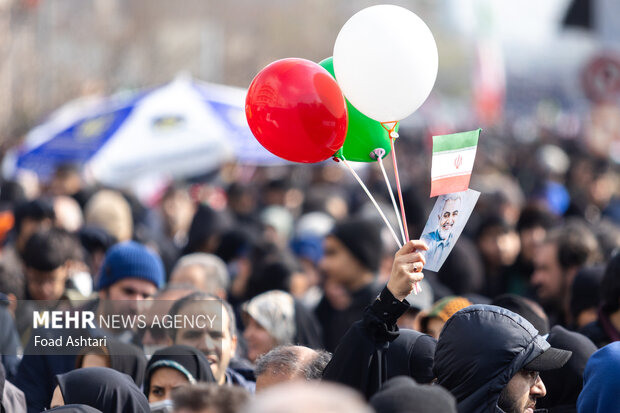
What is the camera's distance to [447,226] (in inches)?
147

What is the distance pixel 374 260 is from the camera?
665cm

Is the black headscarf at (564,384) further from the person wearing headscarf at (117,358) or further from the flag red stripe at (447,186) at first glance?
the person wearing headscarf at (117,358)

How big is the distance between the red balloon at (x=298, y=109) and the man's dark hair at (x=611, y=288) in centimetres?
176

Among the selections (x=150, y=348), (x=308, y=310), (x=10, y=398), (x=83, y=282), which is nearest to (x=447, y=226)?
(x=10, y=398)

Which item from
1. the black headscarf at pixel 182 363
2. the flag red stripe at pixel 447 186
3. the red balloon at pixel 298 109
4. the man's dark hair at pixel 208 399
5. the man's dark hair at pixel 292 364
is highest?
the red balloon at pixel 298 109

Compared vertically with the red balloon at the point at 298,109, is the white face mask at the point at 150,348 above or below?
below

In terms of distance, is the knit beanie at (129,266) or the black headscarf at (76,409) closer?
the black headscarf at (76,409)

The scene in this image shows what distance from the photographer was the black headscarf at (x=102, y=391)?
390cm

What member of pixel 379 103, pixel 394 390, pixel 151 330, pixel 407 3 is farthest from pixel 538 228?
pixel 407 3

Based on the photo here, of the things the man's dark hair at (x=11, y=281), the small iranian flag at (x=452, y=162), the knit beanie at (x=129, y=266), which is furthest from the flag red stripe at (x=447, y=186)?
the man's dark hair at (x=11, y=281)

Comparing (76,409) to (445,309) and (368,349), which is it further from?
(445,309)

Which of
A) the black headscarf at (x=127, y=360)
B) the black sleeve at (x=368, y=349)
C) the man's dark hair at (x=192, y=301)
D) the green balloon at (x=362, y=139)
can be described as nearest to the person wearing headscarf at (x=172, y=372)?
the black headscarf at (x=127, y=360)

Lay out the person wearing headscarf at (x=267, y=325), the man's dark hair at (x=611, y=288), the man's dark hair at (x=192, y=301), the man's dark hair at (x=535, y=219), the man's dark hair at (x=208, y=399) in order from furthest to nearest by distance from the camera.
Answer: the man's dark hair at (x=535, y=219), the person wearing headscarf at (x=267, y=325), the man's dark hair at (x=192, y=301), the man's dark hair at (x=611, y=288), the man's dark hair at (x=208, y=399)

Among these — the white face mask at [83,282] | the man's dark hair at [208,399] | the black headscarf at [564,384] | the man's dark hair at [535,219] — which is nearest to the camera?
the man's dark hair at [208,399]
